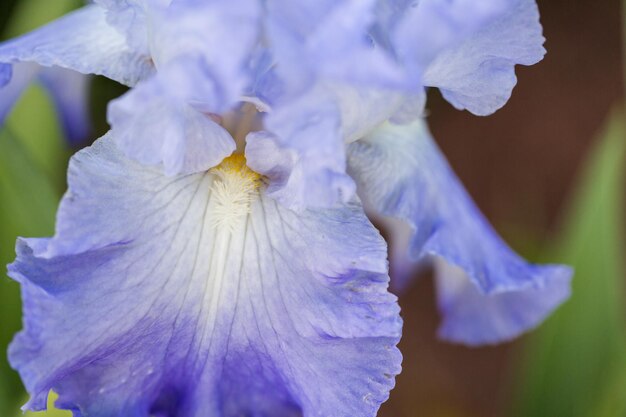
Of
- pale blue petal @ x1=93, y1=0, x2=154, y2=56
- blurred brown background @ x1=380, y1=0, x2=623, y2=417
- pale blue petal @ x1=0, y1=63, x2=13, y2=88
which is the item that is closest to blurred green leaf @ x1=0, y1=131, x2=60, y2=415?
pale blue petal @ x1=0, y1=63, x2=13, y2=88

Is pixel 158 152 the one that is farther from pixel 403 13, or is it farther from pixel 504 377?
pixel 504 377

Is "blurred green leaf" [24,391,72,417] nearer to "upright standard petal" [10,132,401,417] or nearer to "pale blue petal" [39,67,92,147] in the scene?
"upright standard petal" [10,132,401,417]

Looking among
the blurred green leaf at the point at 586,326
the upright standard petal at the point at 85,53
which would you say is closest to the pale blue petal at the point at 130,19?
the upright standard petal at the point at 85,53

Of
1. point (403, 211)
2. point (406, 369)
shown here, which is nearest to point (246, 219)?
point (403, 211)

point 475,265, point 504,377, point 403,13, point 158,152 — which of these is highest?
point 403,13

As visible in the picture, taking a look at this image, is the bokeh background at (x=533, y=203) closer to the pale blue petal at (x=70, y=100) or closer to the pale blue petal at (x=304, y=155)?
the pale blue petal at (x=70, y=100)
